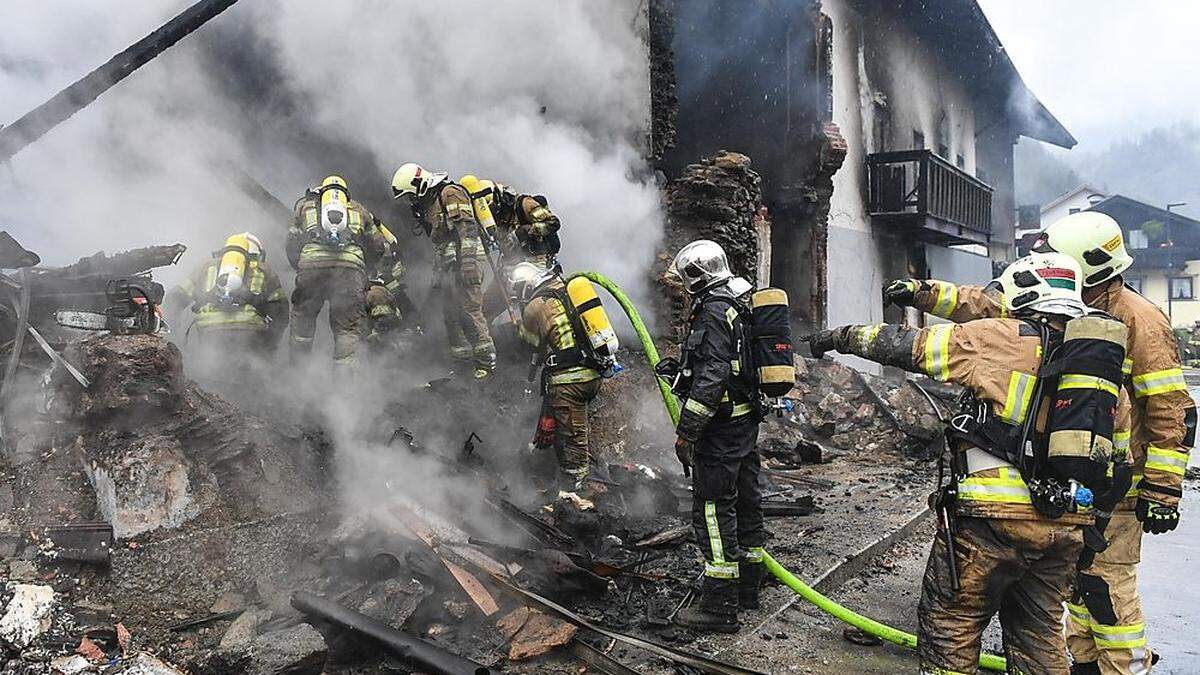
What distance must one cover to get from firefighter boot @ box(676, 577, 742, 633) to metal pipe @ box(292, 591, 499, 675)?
1.06m

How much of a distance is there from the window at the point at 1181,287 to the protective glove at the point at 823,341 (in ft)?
124

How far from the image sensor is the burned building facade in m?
11.0

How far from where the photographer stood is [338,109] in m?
8.00

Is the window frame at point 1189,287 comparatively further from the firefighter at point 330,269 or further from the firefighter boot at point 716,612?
the firefighter boot at point 716,612

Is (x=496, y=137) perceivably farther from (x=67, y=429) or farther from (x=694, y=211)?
(x=67, y=429)

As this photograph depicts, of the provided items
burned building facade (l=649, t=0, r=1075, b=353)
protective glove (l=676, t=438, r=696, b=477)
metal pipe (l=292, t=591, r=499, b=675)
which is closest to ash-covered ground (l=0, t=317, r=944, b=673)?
metal pipe (l=292, t=591, r=499, b=675)

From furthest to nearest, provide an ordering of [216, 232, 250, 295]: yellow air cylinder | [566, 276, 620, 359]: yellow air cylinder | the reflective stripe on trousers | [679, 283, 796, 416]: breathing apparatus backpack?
1. [216, 232, 250, 295]: yellow air cylinder
2. [566, 276, 620, 359]: yellow air cylinder
3. [679, 283, 796, 416]: breathing apparatus backpack
4. the reflective stripe on trousers

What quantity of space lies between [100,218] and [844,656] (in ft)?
21.7

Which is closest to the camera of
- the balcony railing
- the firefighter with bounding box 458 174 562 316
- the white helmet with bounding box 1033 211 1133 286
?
the white helmet with bounding box 1033 211 1133 286

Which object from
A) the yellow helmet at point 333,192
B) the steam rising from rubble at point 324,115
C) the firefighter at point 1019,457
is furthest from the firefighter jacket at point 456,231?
the firefighter at point 1019,457

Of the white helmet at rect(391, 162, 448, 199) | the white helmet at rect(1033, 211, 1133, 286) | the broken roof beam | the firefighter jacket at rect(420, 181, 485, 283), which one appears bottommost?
the white helmet at rect(1033, 211, 1133, 286)

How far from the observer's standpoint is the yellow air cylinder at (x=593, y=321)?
555cm

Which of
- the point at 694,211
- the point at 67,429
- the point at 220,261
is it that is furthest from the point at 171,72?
the point at 694,211

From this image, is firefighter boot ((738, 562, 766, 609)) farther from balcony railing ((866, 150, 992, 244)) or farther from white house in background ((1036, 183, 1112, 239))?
white house in background ((1036, 183, 1112, 239))
